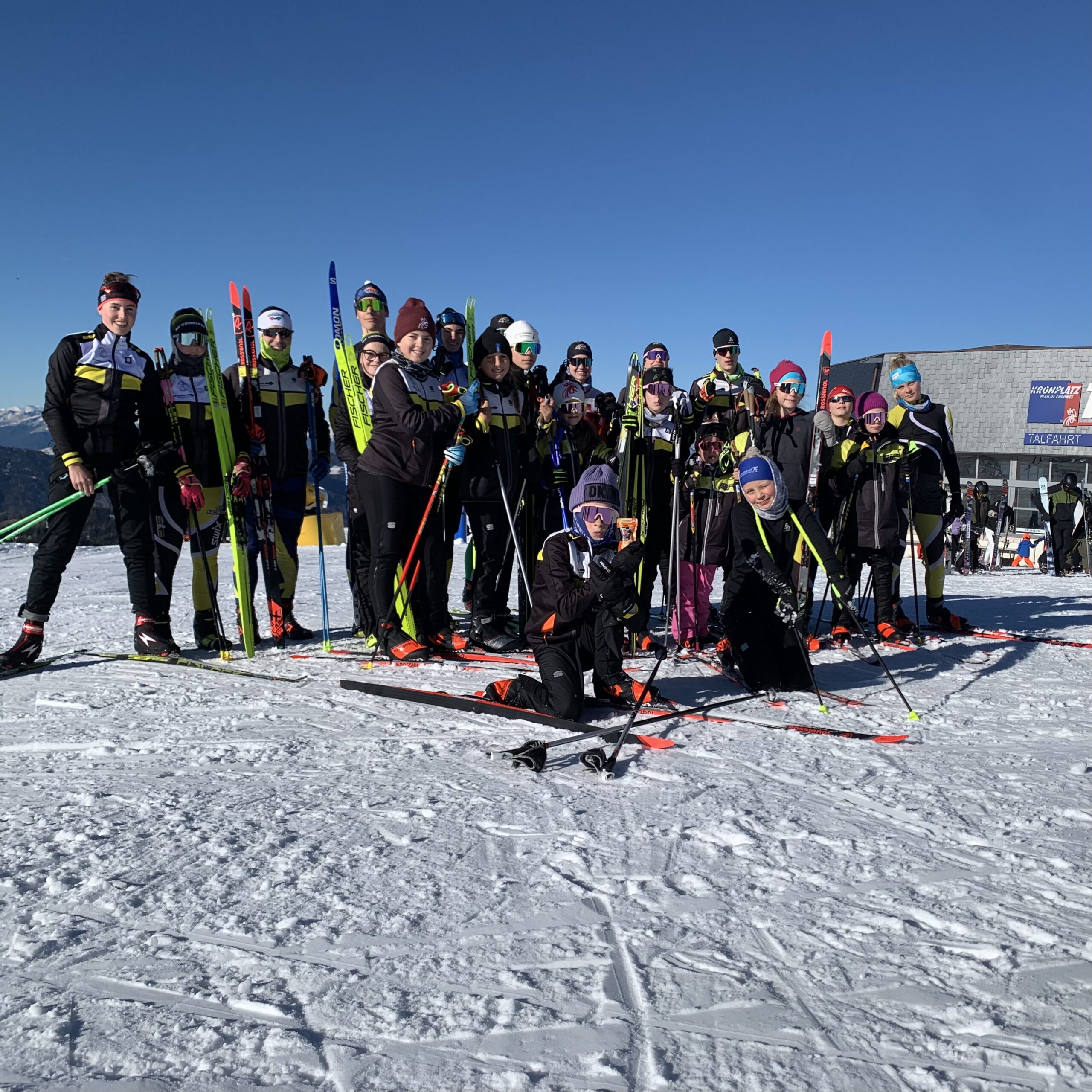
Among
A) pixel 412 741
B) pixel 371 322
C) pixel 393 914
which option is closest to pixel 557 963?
pixel 393 914

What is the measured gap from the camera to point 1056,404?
3108 centimetres

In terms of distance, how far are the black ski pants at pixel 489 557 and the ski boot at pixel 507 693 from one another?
65.0 inches

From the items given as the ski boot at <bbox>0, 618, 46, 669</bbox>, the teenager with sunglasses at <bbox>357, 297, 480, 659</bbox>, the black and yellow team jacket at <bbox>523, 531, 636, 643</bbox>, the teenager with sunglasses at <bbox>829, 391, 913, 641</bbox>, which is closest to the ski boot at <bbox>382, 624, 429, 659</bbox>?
the teenager with sunglasses at <bbox>357, 297, 480, 659</bbox>

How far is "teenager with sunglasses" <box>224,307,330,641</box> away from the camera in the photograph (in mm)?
5738

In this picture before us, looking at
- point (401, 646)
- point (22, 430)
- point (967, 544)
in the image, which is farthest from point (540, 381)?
point (22, 430)

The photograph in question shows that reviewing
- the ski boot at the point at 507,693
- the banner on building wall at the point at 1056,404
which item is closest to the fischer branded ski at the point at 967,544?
the ski boot at the point at 507,693

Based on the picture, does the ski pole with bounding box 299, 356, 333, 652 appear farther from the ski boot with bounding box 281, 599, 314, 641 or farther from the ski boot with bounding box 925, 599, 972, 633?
the ski boot with bounding box 925, 599, 972, 633

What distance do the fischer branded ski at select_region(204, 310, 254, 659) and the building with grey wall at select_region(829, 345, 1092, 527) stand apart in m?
28.2

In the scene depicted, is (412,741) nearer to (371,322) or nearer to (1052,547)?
(371,322)

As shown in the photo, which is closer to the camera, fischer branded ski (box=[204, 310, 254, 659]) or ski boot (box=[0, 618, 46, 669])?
ski boot (box=[0, 618, 46, 669])

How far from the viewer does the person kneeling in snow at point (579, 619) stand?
13.1ft

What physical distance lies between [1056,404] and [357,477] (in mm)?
33134

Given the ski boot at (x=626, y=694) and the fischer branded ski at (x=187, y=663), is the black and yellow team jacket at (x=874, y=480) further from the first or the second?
the fischer branded ski at (x=187, y=663)

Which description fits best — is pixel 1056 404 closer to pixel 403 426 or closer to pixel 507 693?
pixel 403 426
